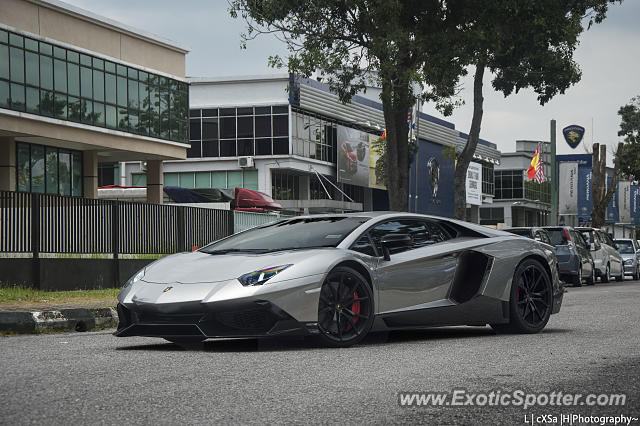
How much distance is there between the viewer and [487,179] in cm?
8969

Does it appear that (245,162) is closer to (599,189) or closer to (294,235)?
(599,189)

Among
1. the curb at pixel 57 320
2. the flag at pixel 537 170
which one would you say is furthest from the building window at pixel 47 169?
the flag at pixel 537 170

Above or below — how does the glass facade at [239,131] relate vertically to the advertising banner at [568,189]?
above

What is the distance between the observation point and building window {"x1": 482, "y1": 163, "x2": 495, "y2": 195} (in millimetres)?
A: 88438

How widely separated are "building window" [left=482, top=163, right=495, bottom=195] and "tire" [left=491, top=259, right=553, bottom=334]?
261 ft

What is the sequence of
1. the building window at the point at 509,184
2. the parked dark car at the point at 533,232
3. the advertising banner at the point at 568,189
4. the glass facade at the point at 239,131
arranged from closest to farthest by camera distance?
the parked dark car at the point at 533,232 → the advertising banner at the point at 568,189 → the glass facade at the point at 239,131 → the building window at the point at 509,184

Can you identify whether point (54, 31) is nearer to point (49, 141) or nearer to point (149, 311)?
point (49, 141)

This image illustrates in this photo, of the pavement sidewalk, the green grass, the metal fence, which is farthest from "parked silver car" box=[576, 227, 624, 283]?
the pavement sidewalk

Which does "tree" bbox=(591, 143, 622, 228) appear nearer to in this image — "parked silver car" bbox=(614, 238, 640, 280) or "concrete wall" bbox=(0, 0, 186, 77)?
"parked silver car" bbox=(614, 238, 640, 280)

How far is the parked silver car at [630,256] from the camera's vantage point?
34281mm

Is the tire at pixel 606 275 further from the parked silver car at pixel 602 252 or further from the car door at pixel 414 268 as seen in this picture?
the car door at pixel 414 268

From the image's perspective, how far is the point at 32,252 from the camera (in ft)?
53.8

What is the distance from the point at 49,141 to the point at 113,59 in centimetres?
472

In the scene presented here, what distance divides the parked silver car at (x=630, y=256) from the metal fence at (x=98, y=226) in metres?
16.5
